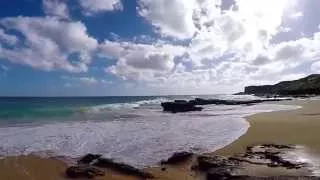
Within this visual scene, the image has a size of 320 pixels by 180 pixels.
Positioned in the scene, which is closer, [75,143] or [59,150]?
[59,150]

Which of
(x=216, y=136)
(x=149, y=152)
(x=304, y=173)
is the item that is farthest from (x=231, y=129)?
(x=304, y=173)

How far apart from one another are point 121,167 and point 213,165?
2.92 metres

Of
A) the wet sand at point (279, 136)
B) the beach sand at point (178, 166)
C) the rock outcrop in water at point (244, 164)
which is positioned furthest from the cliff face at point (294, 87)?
the rock outcrop in water at point (244, 164)

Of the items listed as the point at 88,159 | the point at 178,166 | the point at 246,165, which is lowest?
the point at 178,166

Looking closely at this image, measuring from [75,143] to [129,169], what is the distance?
6.63 meters

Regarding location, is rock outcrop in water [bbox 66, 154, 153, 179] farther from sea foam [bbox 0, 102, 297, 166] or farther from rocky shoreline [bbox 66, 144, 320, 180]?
sea foam [bbox 0, 102, 297, 166]

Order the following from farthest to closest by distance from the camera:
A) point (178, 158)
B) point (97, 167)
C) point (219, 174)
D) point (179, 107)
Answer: point (179, 107), point (178, 158), point (97, 167), point (219, 174)

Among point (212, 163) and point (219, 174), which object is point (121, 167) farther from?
point (219, 174)

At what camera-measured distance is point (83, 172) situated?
11398mm

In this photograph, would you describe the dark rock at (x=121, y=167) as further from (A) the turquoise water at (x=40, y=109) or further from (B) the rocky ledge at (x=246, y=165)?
(A) the turquoise water at (x=40, y=109)

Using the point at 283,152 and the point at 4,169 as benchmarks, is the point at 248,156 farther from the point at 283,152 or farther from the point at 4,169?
the point at 4,169

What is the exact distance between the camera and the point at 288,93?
331 ft

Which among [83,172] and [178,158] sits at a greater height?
[178,158]

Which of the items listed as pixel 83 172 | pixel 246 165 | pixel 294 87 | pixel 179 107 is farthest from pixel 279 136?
pixel 294 87
